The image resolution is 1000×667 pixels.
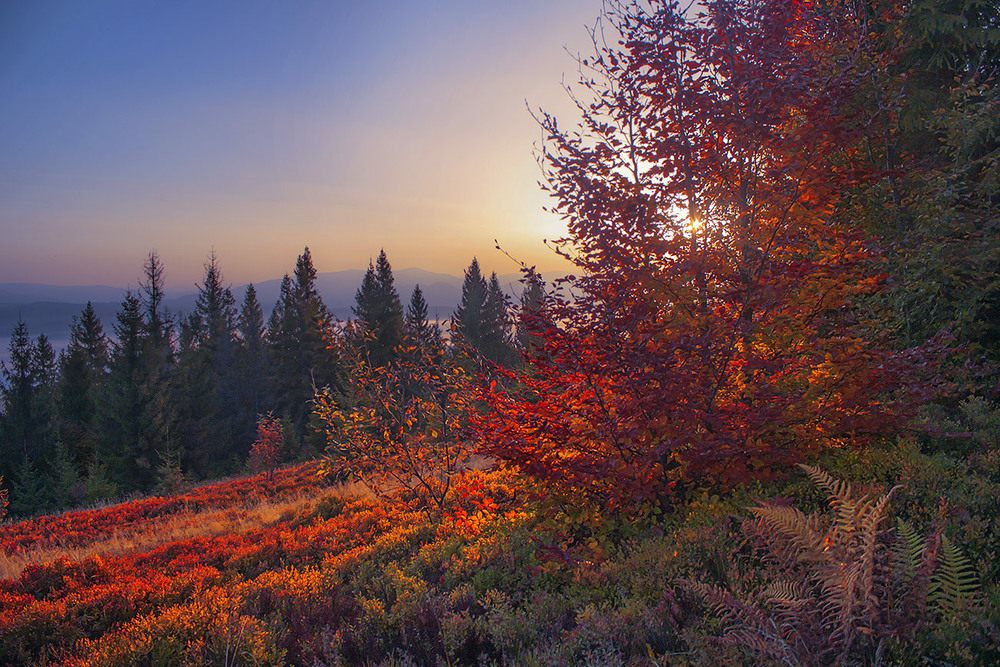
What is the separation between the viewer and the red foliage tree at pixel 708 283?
430 cm

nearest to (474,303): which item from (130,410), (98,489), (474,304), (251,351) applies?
(474,304)

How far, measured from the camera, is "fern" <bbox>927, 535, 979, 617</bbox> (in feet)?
7.97

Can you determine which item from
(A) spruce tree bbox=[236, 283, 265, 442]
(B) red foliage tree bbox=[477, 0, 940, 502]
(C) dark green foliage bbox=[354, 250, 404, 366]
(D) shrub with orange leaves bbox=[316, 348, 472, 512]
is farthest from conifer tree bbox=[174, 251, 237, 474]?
(B) red foliage tree bbox=[477, 0, 940, 502]

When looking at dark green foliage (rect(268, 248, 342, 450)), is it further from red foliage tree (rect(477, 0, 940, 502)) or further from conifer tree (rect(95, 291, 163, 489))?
red foliage tree (rect(477, 0, 940, 502))

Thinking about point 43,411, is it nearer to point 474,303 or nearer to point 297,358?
point 297,358

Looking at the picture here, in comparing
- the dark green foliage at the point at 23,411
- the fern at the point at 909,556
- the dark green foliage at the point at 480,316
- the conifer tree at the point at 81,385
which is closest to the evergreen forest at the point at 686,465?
the fern at the point at 909,556

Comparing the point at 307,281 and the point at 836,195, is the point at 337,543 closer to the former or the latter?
the point at 836,195

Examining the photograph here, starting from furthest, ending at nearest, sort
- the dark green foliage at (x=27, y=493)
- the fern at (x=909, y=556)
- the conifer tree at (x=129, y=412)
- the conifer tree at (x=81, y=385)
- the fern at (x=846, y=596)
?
1. the conifer tree at (x=81, y=385)
2. the conifer tree at (x=129, y=412)
3. the dark green foliage at (x=27, y=493)
4. the fern at (x=909, y=556)
5. the fern at (x=846, y=596)

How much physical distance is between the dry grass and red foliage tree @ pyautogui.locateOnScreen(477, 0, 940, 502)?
7576 millimetres

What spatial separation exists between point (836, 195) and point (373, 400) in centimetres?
688

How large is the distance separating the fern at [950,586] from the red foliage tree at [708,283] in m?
1.59

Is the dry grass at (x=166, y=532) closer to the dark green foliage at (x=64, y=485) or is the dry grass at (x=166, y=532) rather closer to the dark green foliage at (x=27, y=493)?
the dark green foliage at (x=64, y=485)

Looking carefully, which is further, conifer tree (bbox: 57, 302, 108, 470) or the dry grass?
conifer tree (bbox: 57, 302, 108, 470)

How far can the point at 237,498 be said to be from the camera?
14938 mm
